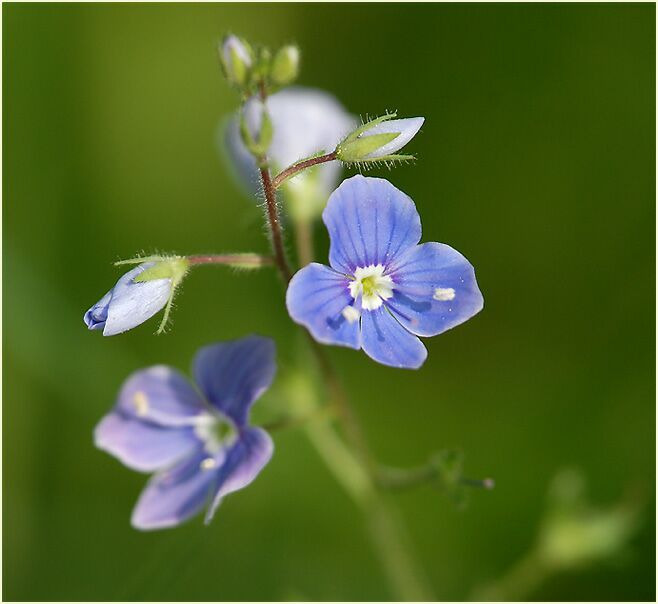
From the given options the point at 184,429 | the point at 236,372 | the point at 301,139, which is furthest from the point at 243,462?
the point at 301,139

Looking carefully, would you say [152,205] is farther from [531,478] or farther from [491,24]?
[531,478]

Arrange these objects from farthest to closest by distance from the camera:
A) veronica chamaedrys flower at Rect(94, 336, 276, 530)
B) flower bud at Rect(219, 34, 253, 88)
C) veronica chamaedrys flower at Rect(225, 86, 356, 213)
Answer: veronica chamaedrys flower at Rect(225, 86, 356, 213)
veronica chamaedrys flower at Rect(94, 336, 276, 530)
flower bud at Rect(219, 34, 253, 88)

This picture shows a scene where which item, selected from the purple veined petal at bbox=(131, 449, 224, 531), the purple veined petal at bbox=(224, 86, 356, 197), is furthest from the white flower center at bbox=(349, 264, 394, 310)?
the purple veined petal at bbox=(224, 86, 356, 197)

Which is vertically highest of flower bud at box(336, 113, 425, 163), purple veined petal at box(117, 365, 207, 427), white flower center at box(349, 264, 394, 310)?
flower bud at box(336, 113, 425, 163)

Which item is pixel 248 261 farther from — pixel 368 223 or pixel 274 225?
pixel 368 223

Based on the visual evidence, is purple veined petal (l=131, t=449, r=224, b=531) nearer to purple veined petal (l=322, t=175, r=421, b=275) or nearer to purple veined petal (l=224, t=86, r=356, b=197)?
purple veined petal (l=322, t=175, r=421, b=275)

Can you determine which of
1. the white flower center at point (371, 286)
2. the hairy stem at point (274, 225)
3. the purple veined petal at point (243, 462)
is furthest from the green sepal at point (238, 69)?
the purple veined petal at point (243, 462)

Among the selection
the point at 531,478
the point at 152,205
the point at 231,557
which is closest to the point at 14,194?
the point at 152,205

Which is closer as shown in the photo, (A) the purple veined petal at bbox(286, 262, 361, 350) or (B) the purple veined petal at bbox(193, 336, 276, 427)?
(A) the purple veined petal at bbox(286, 262, 361, 350)
